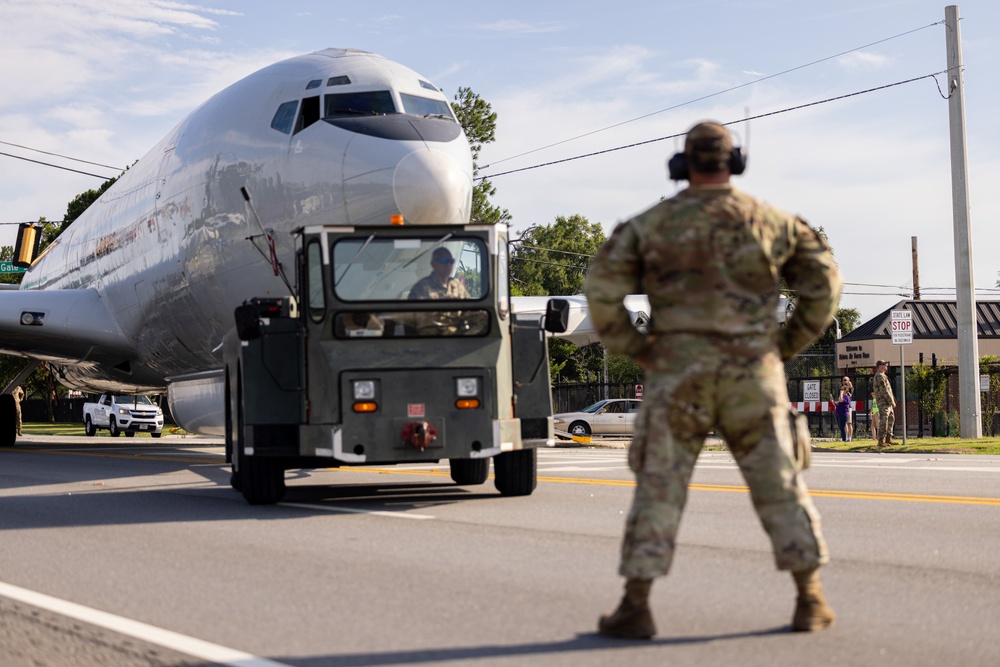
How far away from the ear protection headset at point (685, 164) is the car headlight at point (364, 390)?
5.58 m

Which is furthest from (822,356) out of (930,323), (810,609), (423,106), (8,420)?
(810,609)

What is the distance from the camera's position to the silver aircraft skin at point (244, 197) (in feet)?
46.9

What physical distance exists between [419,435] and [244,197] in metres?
6.71

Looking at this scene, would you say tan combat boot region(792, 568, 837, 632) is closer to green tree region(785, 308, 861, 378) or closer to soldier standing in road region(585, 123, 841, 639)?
soldier standing in road region(585, 123, 841, 639)

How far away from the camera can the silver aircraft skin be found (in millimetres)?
14289

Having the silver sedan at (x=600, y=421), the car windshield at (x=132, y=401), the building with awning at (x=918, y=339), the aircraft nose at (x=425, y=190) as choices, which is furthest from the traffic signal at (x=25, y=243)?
the building with awning at (x=918, y=339)

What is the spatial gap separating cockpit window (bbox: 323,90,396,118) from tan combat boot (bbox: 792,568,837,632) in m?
10.8

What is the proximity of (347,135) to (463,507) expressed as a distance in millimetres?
5443

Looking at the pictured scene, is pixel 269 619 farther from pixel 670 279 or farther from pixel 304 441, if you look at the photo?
pixel 304 441

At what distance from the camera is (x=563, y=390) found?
5222 centimetres

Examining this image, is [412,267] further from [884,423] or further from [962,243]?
[962,243]

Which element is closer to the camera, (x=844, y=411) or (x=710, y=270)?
(x=710, y=270)

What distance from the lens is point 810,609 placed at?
17.1ft

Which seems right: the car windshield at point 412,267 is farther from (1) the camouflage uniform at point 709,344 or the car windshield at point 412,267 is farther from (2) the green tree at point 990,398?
(2) the green tree at point 990,398
